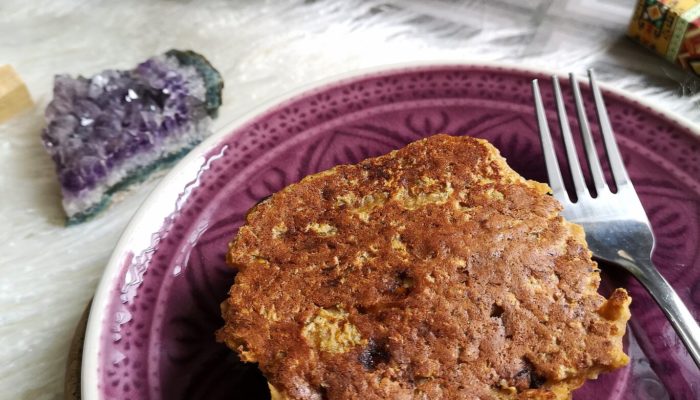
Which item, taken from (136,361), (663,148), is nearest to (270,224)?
(136,361)

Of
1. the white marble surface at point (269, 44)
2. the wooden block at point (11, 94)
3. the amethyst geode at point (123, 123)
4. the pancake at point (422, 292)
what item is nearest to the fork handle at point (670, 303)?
the pancake at point (422, 292)

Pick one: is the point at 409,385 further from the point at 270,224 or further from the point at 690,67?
the point at 690,67

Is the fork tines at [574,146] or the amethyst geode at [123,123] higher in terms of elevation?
the fork tines at [574,146]

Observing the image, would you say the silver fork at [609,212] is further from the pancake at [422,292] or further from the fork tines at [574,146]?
the pancake at [422,292]

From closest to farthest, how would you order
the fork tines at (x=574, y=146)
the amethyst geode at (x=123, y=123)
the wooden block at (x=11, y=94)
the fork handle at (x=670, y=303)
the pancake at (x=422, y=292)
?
1. the pancake at (x=422, y=292)
2. the fork handle at (x=670, y=303)
3. the fork tines at (x=574, y=146)
4. the amethyst geode at (x=123, y=123)
5. the wooden block at (x=11, y=94)

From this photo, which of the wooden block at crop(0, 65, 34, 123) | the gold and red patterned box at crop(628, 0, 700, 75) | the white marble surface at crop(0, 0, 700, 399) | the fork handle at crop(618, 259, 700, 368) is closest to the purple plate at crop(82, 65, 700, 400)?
the fork handle at crop(618, 259, 700, 368)

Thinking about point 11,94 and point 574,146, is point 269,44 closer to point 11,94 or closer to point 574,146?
point 11,94
